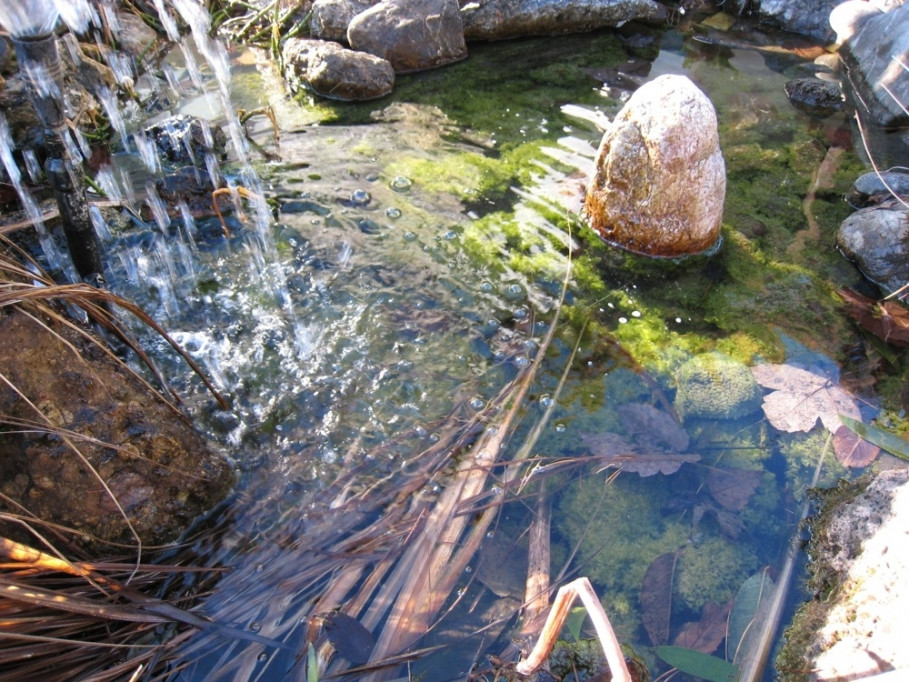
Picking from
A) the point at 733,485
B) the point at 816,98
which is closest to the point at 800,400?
the point at 733,485

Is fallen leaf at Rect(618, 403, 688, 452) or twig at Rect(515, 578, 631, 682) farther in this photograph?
fallen leaf at Rect(618, 403, 688, 452)

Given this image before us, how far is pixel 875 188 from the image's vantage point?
15.3 feet

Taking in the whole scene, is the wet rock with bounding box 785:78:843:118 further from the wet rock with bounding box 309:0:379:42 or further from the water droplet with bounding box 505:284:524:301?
the wet rock with bounding box 309:0:379:42

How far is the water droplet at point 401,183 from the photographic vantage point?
4.61 m

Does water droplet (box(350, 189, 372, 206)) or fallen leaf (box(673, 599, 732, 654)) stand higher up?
water droplet (box(350, 189, 372, 206))

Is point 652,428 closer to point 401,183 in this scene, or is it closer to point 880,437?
point 880,437

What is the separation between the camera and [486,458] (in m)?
3.07

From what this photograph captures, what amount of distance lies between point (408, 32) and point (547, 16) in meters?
1.68

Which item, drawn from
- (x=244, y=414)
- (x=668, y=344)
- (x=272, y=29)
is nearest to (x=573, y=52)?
(x=272, y=29)

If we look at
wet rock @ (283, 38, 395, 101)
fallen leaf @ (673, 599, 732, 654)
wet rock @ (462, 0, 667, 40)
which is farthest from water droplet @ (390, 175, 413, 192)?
fallen leaf @ (673, 599, 732, 654)

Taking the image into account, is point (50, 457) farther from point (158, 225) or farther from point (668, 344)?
point (668, 344)

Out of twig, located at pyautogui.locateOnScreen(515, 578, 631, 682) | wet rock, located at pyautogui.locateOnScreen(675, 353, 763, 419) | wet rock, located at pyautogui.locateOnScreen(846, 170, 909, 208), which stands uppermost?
twig, located at pyautogui.locateOnScreen(515, 578, 631, 682)

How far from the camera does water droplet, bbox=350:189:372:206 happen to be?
444 cm

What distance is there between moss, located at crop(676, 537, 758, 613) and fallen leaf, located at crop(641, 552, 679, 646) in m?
0.04
